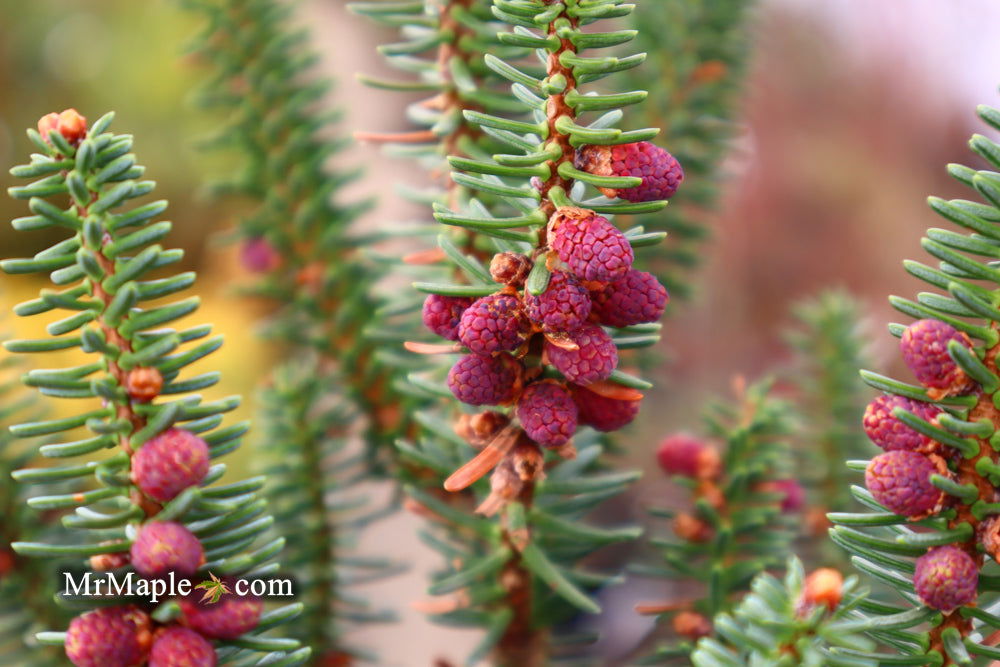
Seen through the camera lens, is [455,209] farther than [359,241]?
No

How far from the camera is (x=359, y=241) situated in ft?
2.06

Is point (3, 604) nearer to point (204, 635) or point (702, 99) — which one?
point (204, 635)

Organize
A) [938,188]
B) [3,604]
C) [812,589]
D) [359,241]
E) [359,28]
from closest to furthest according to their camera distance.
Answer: [812,589] < [3,604] < [359,241] < [359,28] < [938,188]

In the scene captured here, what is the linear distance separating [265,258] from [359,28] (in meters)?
0.85

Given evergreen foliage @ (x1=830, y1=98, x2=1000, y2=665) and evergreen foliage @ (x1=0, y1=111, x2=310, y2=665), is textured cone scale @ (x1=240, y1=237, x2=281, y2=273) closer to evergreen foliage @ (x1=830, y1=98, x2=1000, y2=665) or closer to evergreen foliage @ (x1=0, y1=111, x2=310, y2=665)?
evergreen foliage @ (x1=0, y1=111, x2=310, y2=665)

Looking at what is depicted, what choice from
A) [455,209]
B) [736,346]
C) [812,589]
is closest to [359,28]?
[736,346]

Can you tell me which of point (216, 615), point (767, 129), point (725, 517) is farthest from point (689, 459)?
point (767, 129)

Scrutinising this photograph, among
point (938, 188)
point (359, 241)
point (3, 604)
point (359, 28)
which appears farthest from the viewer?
point (938, 188)

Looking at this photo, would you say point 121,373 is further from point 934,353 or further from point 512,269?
point 934,353

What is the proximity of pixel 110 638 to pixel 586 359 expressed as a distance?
0.21 m

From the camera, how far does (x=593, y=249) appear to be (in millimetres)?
306

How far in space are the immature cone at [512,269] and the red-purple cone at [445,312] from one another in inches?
0.8

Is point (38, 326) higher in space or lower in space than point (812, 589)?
lower

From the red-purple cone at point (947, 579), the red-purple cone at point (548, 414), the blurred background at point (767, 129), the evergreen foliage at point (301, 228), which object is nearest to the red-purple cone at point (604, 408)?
the red-purple cone at point (548, 414)
